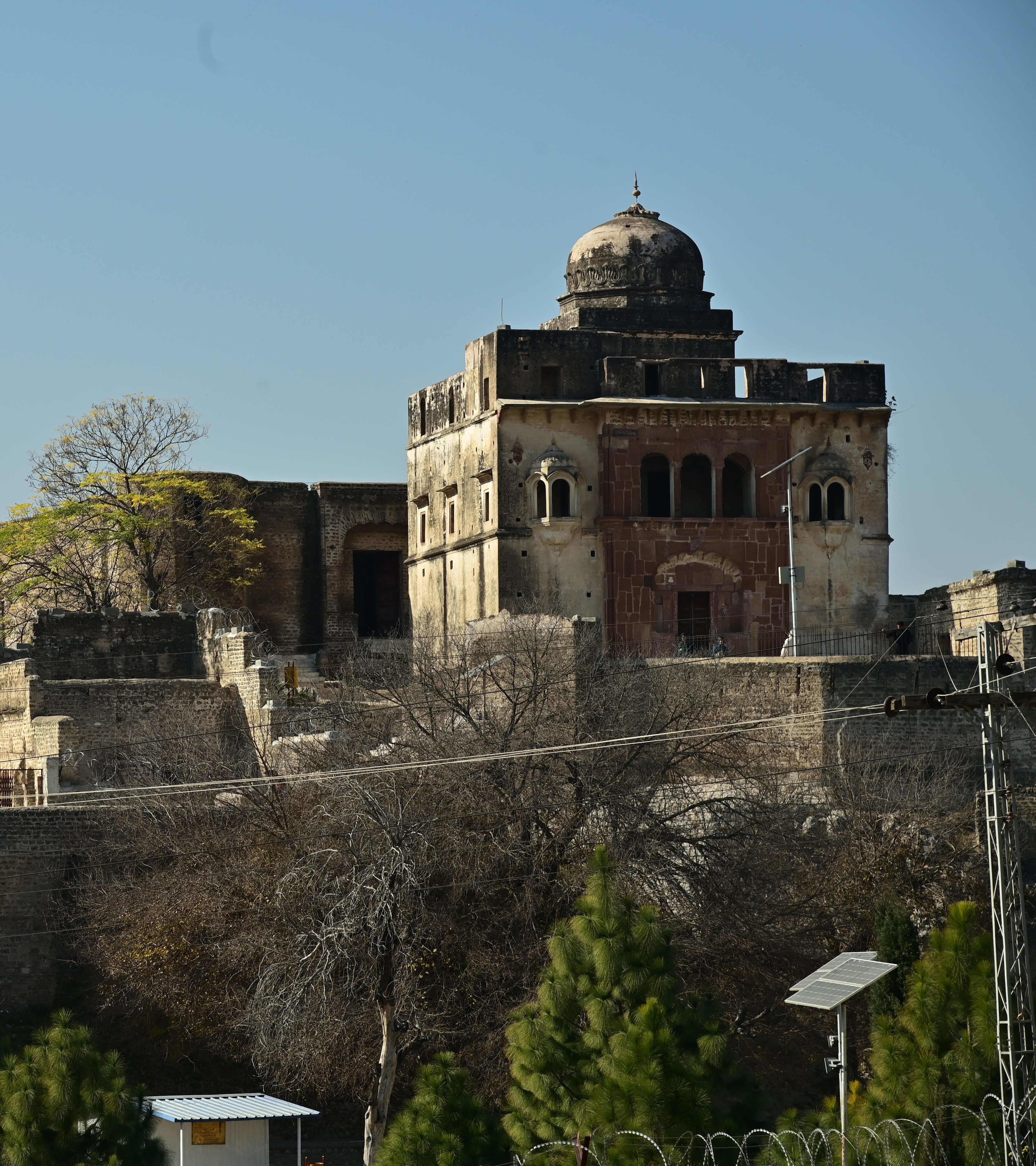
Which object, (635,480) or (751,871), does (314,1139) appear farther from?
(635,480)

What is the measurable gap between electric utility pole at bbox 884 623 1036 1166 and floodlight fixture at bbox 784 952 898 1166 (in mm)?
1402

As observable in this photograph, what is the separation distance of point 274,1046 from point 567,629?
9666 mm

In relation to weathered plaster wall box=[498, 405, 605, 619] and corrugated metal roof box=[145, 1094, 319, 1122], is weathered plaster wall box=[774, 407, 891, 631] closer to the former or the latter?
weathered plaster wall box=[498, 405, 605, 619]

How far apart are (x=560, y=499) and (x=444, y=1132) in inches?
811

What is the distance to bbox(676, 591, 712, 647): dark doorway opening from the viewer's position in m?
38.7

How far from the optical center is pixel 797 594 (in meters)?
39.2

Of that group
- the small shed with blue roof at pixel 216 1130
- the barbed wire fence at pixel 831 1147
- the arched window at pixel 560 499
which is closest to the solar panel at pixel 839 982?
the barbed wire fence at pixel 831 1147

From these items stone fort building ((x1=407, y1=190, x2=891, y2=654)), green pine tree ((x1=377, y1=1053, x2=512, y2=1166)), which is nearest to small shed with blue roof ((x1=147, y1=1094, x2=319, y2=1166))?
green pine tree ((x1=377, y1=1053, x2=512, y2=1166))

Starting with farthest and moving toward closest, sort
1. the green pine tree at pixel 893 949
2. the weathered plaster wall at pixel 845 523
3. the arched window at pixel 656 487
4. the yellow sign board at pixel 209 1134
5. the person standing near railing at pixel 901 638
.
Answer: the arched window at pixel 656 487 < the weathered plaster wall at pixel 845 523 < the person standing near railing at pixel 901 638 < the green pine tree at pixel 893 949 < the yellow sign board at pixel 209 1134

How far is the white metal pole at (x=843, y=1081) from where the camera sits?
17703 mm

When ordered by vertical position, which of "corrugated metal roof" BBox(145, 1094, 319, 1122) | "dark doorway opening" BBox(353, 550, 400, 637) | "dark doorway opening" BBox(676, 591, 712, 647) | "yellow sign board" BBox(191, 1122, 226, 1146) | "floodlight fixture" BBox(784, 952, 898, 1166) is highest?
"dark doorway opening" BBox(353, 550, 400, 637)

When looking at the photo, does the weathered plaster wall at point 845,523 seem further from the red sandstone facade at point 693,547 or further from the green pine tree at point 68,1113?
the green pine tree at point 68,1113

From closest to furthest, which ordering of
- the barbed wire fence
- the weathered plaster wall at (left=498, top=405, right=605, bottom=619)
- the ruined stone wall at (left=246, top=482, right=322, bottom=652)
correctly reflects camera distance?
the barbed wire fence, the weathered plaster wall at (left=498, top=405, right=605, bottom=619), the ruined stone wall at (left=246, top=482, right=322, bottom=652)

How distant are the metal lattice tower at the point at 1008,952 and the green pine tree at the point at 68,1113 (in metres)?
6.88
